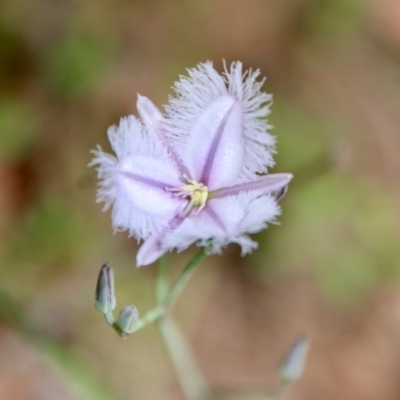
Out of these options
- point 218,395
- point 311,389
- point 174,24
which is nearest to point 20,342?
point 218,395

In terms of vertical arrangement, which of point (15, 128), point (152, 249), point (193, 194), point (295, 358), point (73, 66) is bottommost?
point (295, 358)

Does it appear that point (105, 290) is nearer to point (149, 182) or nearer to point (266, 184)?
point (149, 182)

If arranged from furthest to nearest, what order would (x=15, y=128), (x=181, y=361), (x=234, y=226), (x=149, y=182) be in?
(x=15, y=128) → (x=181, y=361) → (x=149, y=182) → (x=234, y=226)

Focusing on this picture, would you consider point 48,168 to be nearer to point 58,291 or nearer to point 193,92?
point 58,291

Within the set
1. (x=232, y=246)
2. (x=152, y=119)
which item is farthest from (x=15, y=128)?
(x=152, y=119)

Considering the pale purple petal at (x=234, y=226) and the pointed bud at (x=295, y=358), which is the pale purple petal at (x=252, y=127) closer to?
the pale purple petal at (x=234, y=226)

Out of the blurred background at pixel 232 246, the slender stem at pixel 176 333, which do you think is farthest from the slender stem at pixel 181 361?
the blurred background at pixel 232 246

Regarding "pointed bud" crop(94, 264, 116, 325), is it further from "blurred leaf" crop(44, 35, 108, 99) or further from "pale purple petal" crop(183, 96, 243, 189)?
"blurred leaf" crop(44, 35, 108, 99)
